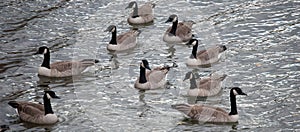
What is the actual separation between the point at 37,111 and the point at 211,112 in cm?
364

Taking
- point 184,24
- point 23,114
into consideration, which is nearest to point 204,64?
point 184,24

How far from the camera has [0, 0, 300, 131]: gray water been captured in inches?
602

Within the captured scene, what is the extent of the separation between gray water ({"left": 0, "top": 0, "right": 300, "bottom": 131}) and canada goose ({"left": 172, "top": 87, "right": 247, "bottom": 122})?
16cm

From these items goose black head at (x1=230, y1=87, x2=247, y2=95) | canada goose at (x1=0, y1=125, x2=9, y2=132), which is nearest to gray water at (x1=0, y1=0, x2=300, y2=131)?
canada goose at (x1=0, y1=125, x2=9, y2=132)

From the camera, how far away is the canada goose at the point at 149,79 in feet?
55.9

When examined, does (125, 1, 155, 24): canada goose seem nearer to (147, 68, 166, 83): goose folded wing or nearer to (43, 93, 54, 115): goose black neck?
(147, 68, 166, 83): goose folded wing

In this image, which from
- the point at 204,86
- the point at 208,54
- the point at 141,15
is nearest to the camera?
the point at 204,86

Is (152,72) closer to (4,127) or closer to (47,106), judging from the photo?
(47,106)

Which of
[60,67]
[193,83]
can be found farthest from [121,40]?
[193,83]

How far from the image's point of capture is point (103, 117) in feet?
50.5

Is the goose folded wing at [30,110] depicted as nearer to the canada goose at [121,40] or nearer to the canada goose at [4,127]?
the canada goose at [4,127]

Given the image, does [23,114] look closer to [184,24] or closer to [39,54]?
[39,54]

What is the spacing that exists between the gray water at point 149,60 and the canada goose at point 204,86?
18cm

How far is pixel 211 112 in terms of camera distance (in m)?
15.2
